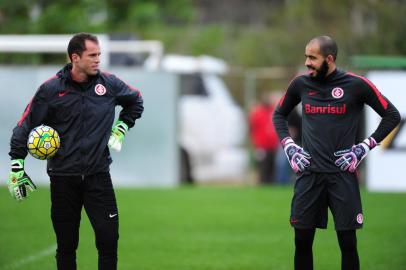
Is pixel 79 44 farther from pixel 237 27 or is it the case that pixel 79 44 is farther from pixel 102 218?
pixel 237 27

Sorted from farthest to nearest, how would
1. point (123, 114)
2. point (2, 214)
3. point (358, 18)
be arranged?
point (358, 18) < point (2, 214) < point (123, 114)

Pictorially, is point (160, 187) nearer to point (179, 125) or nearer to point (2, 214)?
point (179, 125)

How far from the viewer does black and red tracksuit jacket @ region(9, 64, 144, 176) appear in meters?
7.42

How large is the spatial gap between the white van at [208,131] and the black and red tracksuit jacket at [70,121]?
11.7 meters

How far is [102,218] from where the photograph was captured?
7473 millimetres

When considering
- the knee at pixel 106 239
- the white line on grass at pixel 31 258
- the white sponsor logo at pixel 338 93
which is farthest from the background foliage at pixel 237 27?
the knee at pixel 106 239

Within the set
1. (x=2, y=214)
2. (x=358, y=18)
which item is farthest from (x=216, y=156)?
(x=358, y=18)

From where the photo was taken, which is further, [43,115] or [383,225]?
[383,225]

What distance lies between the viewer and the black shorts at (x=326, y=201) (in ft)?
24.1

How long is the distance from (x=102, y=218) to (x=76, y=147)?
0.65 metres

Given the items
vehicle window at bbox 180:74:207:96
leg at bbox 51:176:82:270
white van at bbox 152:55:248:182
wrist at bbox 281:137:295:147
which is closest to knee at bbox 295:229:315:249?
wrist at bbox 281:137:295:147

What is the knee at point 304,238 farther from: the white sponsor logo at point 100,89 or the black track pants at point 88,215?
the white sponsor logo at point 100,89

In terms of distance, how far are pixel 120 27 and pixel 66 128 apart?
79.5 ft

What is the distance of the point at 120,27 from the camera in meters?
31.3
